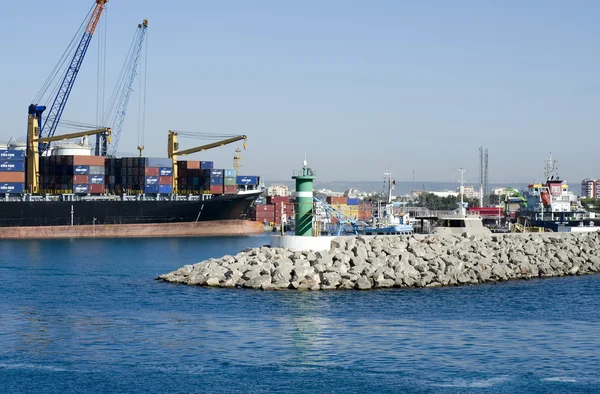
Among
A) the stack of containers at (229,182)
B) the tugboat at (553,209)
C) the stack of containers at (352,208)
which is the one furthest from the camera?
the stack of containers at (352,208)

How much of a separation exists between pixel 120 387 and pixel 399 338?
362 inches

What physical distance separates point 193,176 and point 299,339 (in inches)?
2992

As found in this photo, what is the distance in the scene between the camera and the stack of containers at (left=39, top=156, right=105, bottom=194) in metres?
93.2

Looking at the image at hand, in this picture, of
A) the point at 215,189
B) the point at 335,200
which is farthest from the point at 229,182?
the point at 335,200

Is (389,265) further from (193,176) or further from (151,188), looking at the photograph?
(193,176)

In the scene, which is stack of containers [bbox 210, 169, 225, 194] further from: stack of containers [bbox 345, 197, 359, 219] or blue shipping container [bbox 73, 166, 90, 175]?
stack of containers [bbox 345, 197, 359, 219]

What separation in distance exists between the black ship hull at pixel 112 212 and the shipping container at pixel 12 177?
8.82 feet

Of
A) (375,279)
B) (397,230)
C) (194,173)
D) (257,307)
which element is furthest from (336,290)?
(194,173)

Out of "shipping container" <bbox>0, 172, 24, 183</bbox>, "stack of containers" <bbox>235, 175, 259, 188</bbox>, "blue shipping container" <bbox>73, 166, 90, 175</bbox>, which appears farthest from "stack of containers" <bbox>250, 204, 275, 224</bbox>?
"shipping container" <bbox>0, 172, 24, 183</bbox>

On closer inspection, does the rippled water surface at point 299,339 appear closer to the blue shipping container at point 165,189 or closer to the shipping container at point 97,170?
the shipping container at point 97,170

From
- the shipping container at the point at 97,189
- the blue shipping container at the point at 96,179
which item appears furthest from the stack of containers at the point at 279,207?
the shipping container at the point at 97,189

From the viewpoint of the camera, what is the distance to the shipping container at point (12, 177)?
90.1 metres

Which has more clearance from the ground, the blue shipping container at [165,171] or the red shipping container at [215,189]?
the blue shipping container at [165,171]

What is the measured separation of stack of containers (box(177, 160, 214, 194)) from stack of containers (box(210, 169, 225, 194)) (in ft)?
1.49
